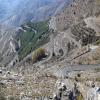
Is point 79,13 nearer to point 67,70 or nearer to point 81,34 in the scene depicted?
point 81,34

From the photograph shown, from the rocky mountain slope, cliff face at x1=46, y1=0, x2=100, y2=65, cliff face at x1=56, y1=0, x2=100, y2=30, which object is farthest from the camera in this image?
cliff face at x1=56, y1=0, x2=100, y2=30

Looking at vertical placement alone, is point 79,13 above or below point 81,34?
above

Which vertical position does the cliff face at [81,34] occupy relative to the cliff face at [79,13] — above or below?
below

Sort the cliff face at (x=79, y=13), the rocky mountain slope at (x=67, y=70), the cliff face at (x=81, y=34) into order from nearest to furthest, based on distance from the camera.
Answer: the rocky mountain slope at (x=67, y=70), the cliff face at (x=81, y=34), the cliff face at (x=79, y=13)

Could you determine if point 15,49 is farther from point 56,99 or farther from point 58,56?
point 56,99

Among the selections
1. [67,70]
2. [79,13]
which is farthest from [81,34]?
[67,70]

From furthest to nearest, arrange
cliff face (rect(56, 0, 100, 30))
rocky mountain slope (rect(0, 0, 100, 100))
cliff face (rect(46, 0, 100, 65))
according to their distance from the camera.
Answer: cliff face (rect(56, 0, 100, 30)) → cliff face (rect(46, 0, 100, 65)) → rocky mountain slope (rect(0, 0, 100, 100))

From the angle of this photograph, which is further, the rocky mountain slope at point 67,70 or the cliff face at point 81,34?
the cliff face at point 81,34

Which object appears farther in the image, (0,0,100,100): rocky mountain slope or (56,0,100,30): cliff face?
(56,0,100,30): cliff face

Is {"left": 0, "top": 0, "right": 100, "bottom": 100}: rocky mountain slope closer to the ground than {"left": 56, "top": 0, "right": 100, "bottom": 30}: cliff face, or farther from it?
closer to the ground

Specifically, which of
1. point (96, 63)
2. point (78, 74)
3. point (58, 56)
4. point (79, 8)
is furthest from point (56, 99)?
point (79, 8)

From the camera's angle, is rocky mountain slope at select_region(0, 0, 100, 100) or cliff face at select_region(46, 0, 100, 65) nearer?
rocky mountain slope at select_region(0, 0, 100, 100)

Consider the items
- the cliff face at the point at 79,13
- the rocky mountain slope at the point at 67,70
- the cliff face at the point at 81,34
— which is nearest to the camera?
the rocky mountain slope at the point at 67,70
